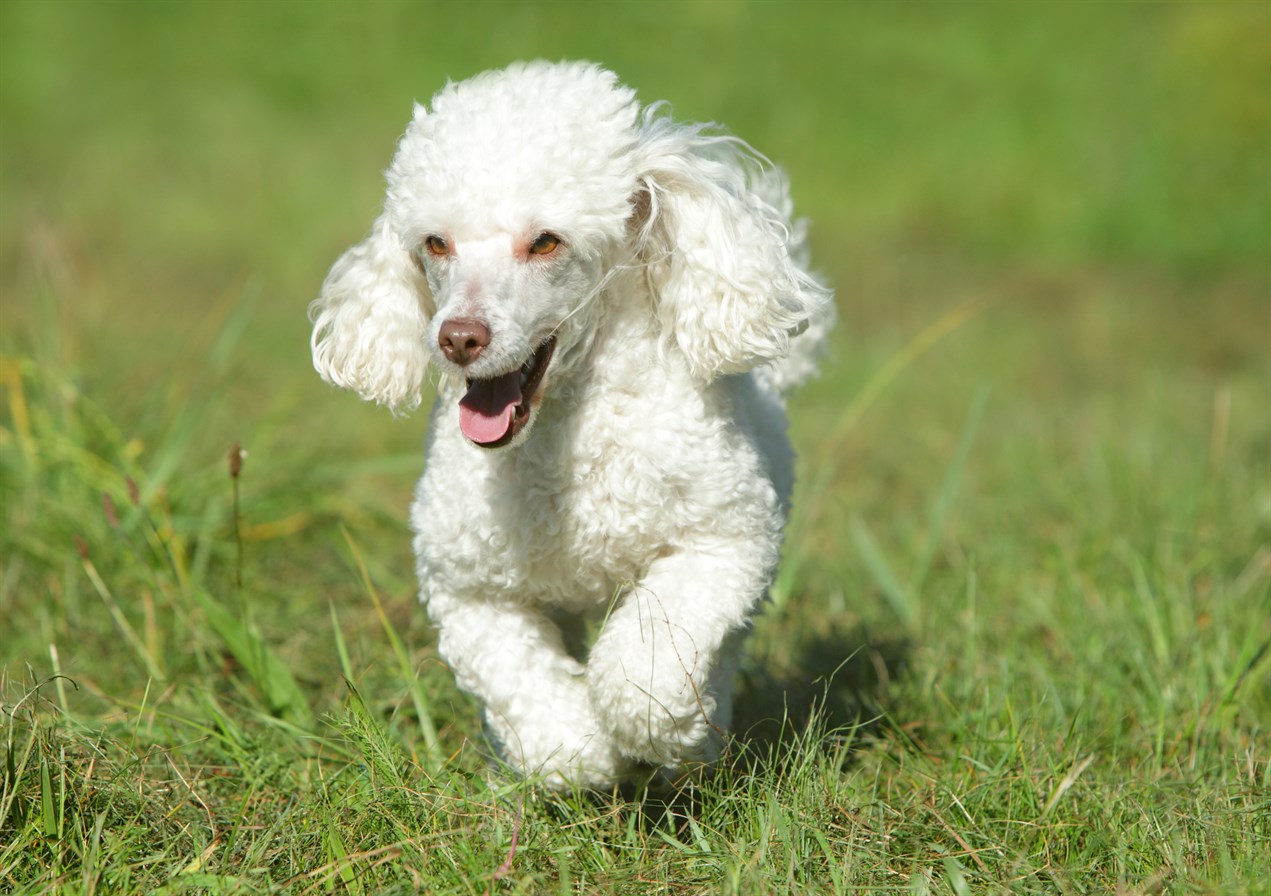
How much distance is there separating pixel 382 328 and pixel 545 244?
48 cm

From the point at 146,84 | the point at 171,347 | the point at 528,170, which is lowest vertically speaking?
the point at 171,347

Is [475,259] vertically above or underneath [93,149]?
above

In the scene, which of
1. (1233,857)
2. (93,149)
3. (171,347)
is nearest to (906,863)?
(1233,857)

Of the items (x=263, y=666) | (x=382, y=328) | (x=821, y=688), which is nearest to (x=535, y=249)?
(x=382, y=328)

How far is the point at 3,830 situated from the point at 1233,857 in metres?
2.36

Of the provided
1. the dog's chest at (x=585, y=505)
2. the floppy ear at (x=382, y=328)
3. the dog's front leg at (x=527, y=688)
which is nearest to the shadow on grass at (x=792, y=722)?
the dog's front leg at (x=527, y=688)

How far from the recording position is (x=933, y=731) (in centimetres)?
348

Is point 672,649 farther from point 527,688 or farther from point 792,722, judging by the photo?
point 792,722

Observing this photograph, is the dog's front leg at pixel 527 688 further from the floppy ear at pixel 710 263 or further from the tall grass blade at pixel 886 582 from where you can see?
the tall grass blade at pixel 886 582

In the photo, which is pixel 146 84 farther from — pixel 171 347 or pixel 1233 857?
pixel 1233 857

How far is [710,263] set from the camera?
2.94 m

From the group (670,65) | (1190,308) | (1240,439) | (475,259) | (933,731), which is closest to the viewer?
(475,259)

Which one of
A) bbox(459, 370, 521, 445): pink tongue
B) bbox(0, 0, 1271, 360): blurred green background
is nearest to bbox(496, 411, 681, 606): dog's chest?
bbox(459, 370, 521, 445): pink tongue

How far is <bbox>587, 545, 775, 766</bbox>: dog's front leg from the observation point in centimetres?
278
